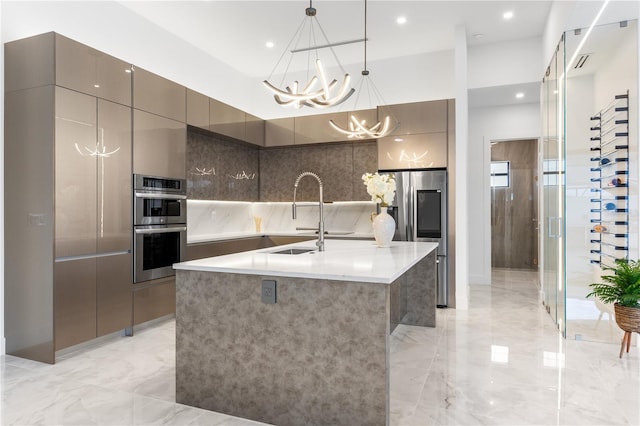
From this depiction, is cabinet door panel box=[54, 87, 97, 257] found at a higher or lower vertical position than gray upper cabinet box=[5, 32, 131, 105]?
lower

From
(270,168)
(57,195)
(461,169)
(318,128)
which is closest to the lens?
(57,195)

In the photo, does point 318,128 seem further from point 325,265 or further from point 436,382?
point 436,382

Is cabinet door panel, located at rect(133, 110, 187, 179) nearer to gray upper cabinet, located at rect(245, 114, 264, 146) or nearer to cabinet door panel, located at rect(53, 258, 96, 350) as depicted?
cabinet door panel, located at rect(53, 258, 96, 350)

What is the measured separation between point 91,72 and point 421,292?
3618mm

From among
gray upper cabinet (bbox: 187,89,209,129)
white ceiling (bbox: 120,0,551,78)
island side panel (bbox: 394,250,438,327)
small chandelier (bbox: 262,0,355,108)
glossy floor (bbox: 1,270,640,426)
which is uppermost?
white ceiling (bbox: 120,0,551,78)

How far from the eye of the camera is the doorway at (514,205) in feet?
25.5

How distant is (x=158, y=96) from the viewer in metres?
4.05

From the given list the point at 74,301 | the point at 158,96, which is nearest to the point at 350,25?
the point at 158,96

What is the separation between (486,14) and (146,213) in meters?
4.21

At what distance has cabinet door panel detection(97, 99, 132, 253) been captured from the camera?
345cm

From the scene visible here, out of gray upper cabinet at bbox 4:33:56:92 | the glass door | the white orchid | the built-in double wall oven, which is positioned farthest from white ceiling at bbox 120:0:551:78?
the white orchid

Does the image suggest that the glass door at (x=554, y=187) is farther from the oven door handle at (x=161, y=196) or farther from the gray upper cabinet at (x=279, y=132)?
the oven door handle at (x=161, y=196)

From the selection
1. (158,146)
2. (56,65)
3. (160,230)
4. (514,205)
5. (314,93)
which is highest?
(56,65)

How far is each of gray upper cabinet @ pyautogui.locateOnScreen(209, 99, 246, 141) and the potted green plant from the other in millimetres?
4288
